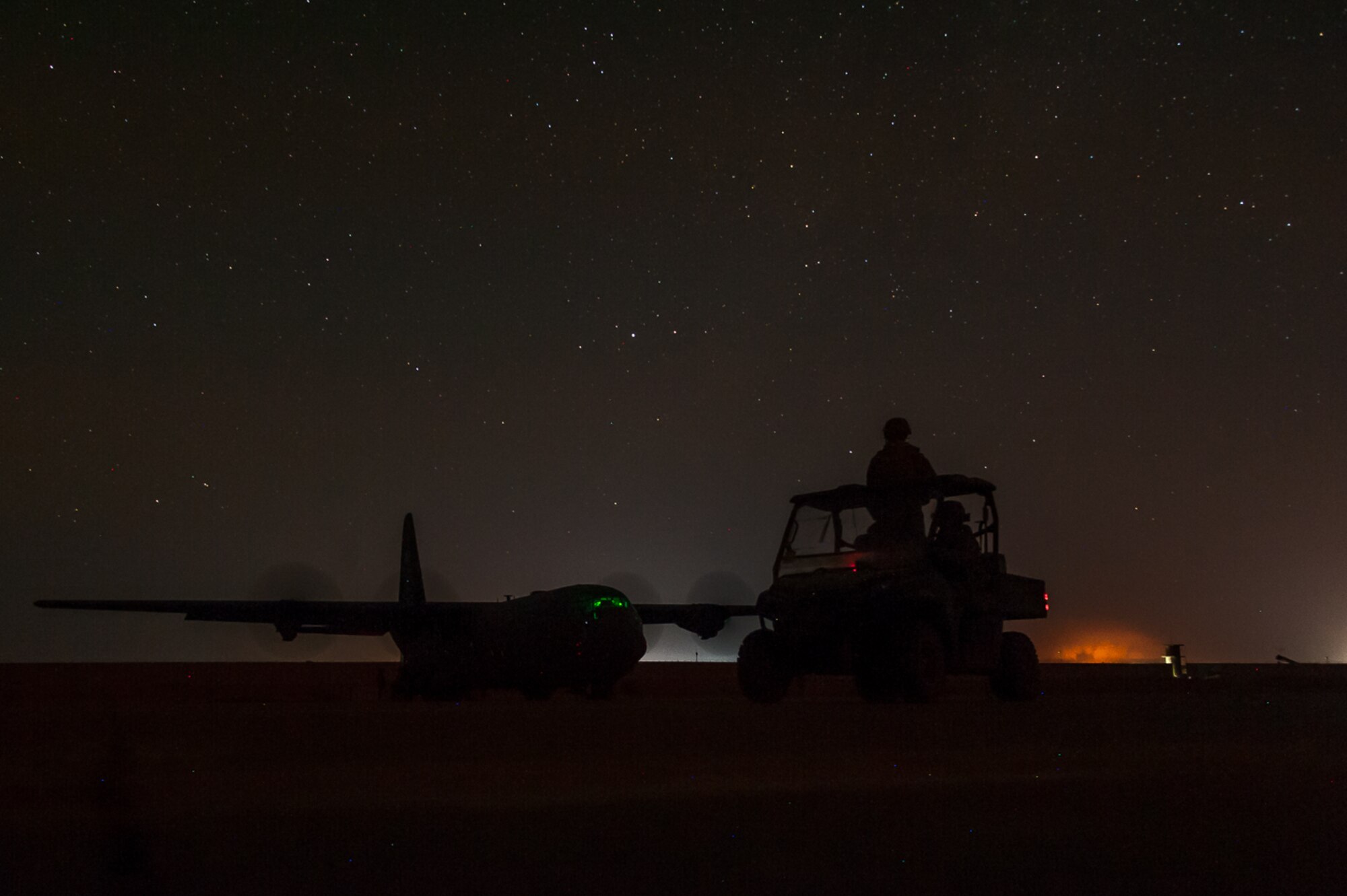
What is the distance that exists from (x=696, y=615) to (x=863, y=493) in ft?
48.5

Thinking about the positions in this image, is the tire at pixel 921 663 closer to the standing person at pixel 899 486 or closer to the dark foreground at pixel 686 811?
the standing person at pixel 899 486

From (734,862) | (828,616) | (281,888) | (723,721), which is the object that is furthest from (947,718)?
(281,888)

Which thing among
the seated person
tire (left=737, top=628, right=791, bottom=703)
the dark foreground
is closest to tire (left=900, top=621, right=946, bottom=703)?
the seated person

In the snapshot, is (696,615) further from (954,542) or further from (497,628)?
(954,542)

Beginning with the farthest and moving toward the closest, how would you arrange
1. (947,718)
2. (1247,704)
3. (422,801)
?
(1247,704) → (947,718) → (422,801)

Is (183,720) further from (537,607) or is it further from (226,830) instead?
(537,607)

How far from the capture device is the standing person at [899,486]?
47.1 feet

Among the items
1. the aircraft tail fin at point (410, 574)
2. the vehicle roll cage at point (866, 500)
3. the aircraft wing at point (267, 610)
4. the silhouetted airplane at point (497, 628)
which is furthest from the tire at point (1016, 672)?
the aircraft tail fin at point (410, 574)

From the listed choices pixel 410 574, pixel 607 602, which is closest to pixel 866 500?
pixel 607 602

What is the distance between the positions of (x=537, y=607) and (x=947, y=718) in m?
13.6

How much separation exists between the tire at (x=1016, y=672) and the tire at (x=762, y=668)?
2998 millimetres

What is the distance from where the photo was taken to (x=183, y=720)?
11.7m

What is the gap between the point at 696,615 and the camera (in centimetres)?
2908

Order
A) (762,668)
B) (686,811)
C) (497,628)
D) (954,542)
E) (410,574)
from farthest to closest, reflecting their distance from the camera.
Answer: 1. (410,574)
2. (497,628)
3. (762,668)
4. (954,542)
5. (686,811)
